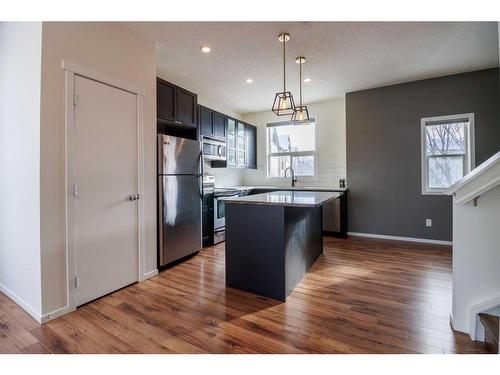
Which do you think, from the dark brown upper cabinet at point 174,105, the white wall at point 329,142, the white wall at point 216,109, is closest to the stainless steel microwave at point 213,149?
the white wall at point 216,109

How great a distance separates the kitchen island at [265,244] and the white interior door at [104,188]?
1.03 metres

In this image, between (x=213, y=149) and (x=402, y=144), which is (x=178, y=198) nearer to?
(x=213, y=149)

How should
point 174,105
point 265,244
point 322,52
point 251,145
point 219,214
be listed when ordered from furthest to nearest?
point 251,145 < point 219,214 < point 174,105 < point 322,52 < point 265,244

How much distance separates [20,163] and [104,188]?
0.66 meters

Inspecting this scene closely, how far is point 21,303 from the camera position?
2.15 m

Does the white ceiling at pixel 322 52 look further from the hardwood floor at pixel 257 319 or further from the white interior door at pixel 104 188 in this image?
the hardwood floor at pixel 257 319

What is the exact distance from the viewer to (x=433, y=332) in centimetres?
176

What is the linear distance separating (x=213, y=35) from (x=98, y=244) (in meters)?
2.42

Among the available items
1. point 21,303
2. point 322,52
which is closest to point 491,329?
point 322,52

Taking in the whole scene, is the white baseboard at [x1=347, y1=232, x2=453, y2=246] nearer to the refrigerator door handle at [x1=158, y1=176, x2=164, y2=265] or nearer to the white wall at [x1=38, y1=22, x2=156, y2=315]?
the refrigerator door handle at [x1=158, y1=176, x2=164, y2=265]

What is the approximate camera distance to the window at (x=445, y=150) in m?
3.84

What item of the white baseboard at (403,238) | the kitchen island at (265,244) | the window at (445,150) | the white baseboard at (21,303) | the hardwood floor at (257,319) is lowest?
the hardwood floor at (257,319)
